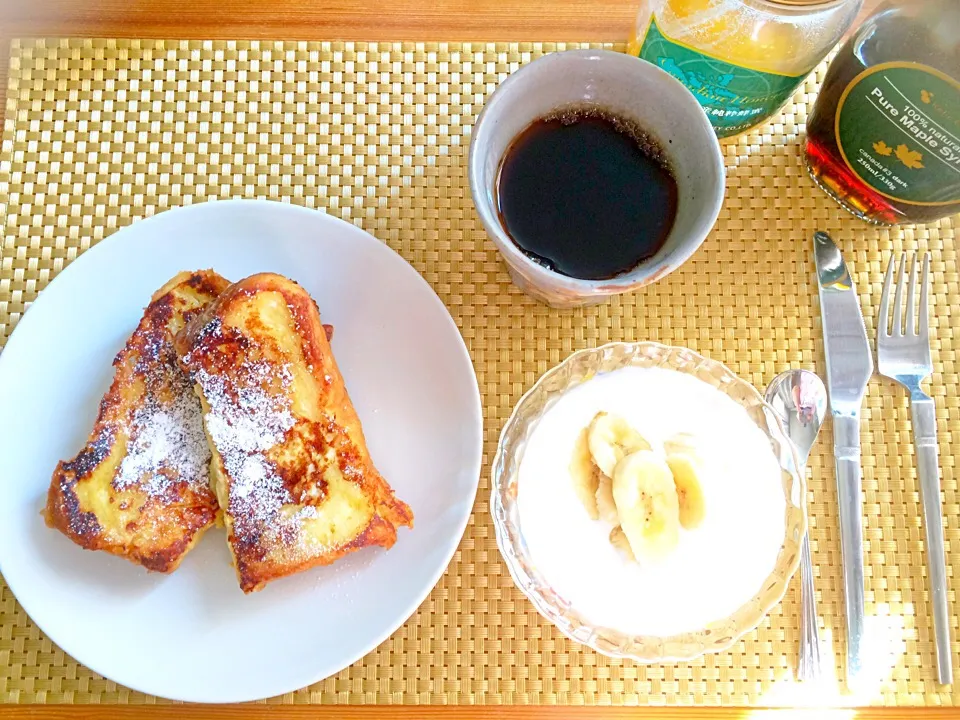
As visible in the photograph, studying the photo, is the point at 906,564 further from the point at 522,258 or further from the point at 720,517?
the point at 522,258

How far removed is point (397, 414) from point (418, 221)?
0.31 meters

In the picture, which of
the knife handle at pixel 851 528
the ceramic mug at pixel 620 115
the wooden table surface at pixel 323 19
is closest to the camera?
the ceramic mug at pixel 620 115

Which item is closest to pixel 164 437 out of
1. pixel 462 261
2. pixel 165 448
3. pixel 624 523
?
pixel 165 448

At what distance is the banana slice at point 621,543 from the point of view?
3.26 ft

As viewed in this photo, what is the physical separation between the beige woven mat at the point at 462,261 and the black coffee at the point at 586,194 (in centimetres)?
18

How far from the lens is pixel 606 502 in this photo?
100 centimetres

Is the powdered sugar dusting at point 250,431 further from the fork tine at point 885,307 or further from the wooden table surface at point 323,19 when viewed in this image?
the fork tine at point 885,307

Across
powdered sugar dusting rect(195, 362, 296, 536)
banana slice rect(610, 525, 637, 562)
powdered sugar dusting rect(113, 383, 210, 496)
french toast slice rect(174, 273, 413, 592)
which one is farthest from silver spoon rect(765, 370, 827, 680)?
powdered sugar dusting rect(113, 383, 210, 496)

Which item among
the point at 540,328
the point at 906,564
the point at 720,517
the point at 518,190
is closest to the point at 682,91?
the point at 518,190

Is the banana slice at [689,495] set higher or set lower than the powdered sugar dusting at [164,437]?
lower

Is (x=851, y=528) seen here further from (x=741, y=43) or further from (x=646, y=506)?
(x=741, y=43)

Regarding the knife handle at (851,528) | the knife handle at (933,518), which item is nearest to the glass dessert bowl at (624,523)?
the knife handle at (851,528)

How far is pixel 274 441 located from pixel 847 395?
814 mm

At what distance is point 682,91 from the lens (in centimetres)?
97
